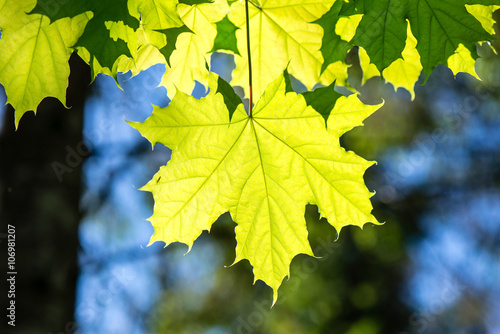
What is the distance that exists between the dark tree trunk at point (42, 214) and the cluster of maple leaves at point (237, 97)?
967mm

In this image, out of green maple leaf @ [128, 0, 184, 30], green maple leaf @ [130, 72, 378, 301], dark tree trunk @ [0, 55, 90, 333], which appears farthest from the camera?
dark tree trunk @ [0, 55, 90, 333]

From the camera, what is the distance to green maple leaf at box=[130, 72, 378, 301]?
4.13 feet

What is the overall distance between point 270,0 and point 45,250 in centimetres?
164

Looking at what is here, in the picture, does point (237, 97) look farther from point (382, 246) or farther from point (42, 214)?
point (382, 246)

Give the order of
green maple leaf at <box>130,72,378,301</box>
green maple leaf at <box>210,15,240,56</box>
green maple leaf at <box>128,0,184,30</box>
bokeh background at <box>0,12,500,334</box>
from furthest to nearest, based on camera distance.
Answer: bokeh background at <box>0,12,500,334</box>, green maple leaf at <box>210,15,240,56</box>, green maple leaf at <box>130,72,378,301</box>, green maple leaf at <box>128,0,184,30</box>

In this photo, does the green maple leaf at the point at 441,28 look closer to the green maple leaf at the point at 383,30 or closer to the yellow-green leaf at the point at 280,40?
the green maple leaf at the point at 383,30

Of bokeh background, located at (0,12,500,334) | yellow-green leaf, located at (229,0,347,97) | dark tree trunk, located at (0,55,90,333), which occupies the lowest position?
bokeh background, located at (0,12,500,334)

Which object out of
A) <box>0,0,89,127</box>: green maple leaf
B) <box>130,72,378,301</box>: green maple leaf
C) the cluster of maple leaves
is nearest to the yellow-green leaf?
the cluster of maple leaves

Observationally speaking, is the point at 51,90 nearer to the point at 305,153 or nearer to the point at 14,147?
the point at 305,153

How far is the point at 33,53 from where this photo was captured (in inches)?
48.1

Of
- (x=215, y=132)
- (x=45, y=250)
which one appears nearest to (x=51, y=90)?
(x=215, y=132)

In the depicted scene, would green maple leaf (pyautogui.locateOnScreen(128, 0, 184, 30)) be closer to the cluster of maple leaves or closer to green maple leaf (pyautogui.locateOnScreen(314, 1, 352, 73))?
the cluster of maple leaves

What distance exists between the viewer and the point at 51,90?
1.25m

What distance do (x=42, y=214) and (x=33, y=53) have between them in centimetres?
129
